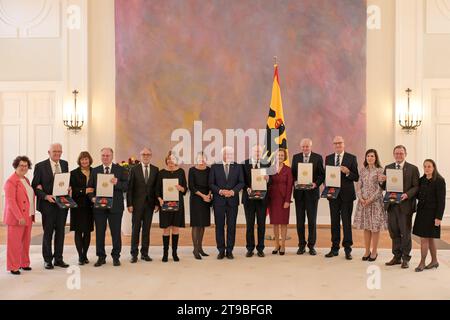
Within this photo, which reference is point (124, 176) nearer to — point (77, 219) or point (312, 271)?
point (77, 219)

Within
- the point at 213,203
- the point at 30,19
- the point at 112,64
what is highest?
the point at 30,19

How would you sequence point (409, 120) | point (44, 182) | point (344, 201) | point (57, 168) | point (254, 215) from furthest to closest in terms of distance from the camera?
point (409, 120), point (254, 215), point (344, 201), point (57, 168), point (44, 182)

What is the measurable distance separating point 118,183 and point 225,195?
147 cm

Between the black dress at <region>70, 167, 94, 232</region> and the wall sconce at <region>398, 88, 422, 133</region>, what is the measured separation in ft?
20.0

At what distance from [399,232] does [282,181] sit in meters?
1.74

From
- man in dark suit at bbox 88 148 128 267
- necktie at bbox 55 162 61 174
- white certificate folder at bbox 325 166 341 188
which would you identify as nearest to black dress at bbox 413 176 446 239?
white certificate folder at bbox 325 166 341 188

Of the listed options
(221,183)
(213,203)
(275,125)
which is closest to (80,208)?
(213,203)

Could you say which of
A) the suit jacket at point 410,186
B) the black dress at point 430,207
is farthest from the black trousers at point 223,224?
the black dress at point 430,207

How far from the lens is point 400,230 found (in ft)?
21.7

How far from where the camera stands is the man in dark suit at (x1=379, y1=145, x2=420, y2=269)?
21.2 feet

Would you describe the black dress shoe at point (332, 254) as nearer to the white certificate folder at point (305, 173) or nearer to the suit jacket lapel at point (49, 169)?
the white certificate folder at point (305, 173)

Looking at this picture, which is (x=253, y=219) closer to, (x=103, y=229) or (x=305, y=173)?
(x=305, y=173)

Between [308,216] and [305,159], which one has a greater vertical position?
[305,159]

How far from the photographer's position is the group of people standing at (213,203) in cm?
629
